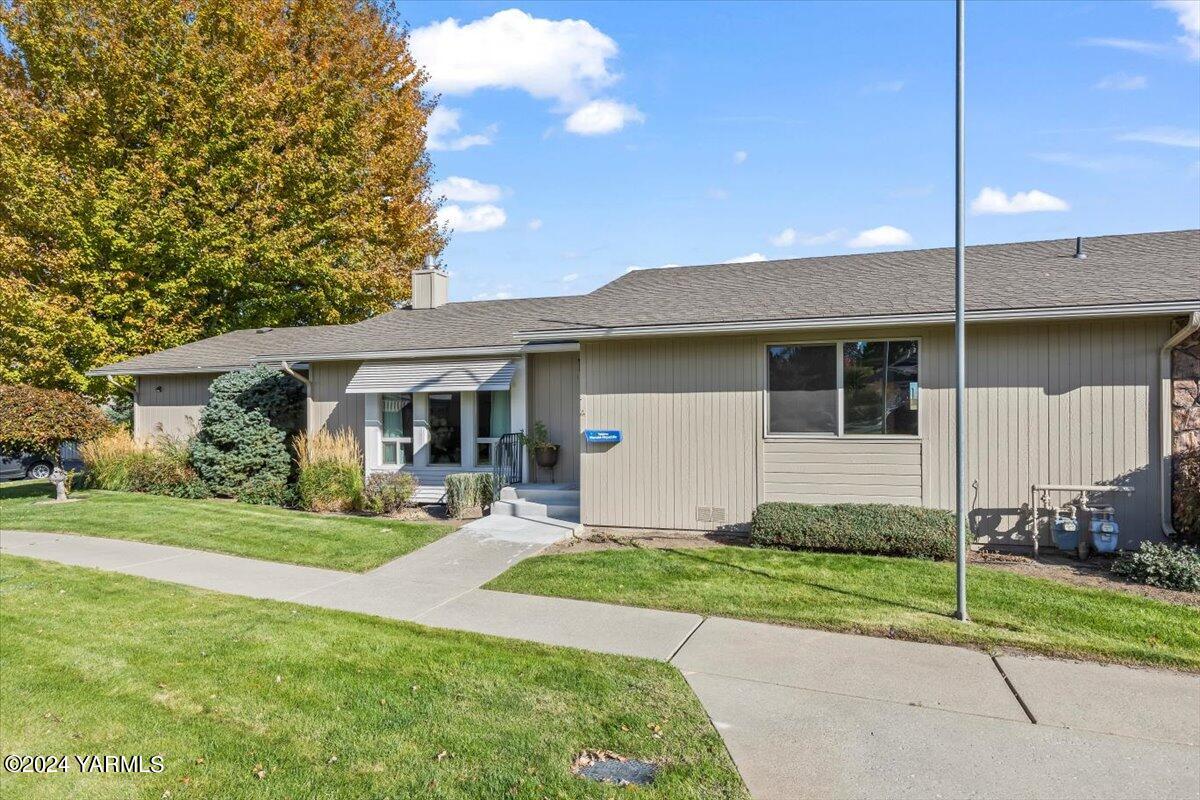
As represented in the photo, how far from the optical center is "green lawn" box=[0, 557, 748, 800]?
3521 millimetres

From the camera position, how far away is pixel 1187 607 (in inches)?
235

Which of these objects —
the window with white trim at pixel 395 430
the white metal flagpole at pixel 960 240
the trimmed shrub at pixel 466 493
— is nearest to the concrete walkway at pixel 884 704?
the white metal flagpole at pixel 960 240

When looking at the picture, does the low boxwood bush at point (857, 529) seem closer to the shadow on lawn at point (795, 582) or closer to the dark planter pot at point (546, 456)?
the shadow on lawn at point (795, 582)


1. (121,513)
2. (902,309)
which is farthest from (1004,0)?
(121,513)

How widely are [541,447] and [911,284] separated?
621cm

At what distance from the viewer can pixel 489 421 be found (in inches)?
502

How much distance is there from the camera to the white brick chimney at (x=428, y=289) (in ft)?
57.1

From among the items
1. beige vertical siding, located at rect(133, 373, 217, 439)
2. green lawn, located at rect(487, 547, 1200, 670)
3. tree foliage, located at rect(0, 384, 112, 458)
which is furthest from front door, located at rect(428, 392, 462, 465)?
tree foliage, located at rect(0, 384, 112, 458)

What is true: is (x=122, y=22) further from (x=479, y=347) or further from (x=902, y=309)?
(x=902, y=309)

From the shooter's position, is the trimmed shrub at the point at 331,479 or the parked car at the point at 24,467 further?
the parked car at the point at 24,467

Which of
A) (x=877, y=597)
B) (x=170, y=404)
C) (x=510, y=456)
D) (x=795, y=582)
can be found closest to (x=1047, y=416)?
(x=877, y=597)

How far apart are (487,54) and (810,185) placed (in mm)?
9119

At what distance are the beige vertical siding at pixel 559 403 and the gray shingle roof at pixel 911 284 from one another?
1.33 m

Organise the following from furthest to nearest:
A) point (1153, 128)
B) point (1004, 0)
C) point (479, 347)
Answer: point (479, 347), point (1153, 128), point (1004, 0)
